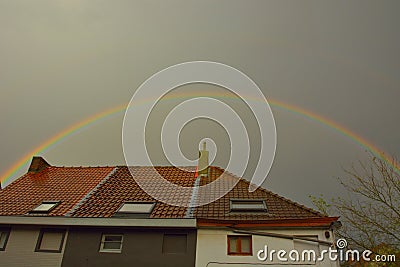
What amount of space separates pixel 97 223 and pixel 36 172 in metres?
7.53

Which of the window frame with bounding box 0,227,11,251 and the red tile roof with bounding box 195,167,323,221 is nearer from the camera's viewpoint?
the red tile roof with bounding box 195,167,323,221

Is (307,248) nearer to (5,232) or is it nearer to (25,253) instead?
(25,253)

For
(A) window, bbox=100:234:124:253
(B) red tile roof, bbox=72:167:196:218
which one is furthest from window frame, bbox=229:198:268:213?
(A) window, bbox=100:234:124:253

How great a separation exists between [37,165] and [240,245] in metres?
12.0

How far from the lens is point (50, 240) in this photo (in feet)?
41.3

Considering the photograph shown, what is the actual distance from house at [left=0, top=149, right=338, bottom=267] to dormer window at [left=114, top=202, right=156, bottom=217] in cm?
4

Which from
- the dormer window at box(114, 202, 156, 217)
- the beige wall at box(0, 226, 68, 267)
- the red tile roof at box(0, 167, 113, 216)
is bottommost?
the beige wall at box(0, 226, 68, 267)

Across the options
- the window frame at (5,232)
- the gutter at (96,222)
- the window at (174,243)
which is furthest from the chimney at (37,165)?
the window at (174,243)

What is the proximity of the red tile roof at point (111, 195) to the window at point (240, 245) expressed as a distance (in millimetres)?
603

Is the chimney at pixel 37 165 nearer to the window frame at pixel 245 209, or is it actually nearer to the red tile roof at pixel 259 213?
the red tile roof at pixel 259 213

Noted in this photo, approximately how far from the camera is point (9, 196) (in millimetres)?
14992

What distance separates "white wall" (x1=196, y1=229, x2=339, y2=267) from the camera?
37.1ft

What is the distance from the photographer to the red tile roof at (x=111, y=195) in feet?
41.5

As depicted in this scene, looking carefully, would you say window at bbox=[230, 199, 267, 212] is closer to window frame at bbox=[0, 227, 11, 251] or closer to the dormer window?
the dormer window
